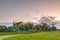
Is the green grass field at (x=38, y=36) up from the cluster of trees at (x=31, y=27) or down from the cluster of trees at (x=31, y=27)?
down

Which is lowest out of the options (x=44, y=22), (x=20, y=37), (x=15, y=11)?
(x=20, y=37)

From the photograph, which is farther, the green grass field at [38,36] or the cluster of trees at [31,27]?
the cluster of trees at [31,27]

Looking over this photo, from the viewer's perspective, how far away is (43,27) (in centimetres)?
292

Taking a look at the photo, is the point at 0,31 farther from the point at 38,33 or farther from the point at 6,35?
the point at 38,33

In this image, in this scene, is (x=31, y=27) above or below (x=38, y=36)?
above

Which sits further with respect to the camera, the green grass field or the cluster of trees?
the cluster of trees

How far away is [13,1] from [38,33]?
0.66 meters

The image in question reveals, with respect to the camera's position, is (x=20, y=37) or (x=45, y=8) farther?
(x=45, y=8)

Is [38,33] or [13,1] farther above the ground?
[13,1]

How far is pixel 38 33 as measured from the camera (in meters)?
2.85

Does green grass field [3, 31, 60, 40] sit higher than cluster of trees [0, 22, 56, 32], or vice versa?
cluster of trees [0, 22, 56, 32]

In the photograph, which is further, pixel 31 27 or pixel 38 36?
pixel 31 27

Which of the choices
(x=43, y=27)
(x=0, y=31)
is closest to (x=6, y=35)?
(x=0, y=31)

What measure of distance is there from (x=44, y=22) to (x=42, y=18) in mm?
76
